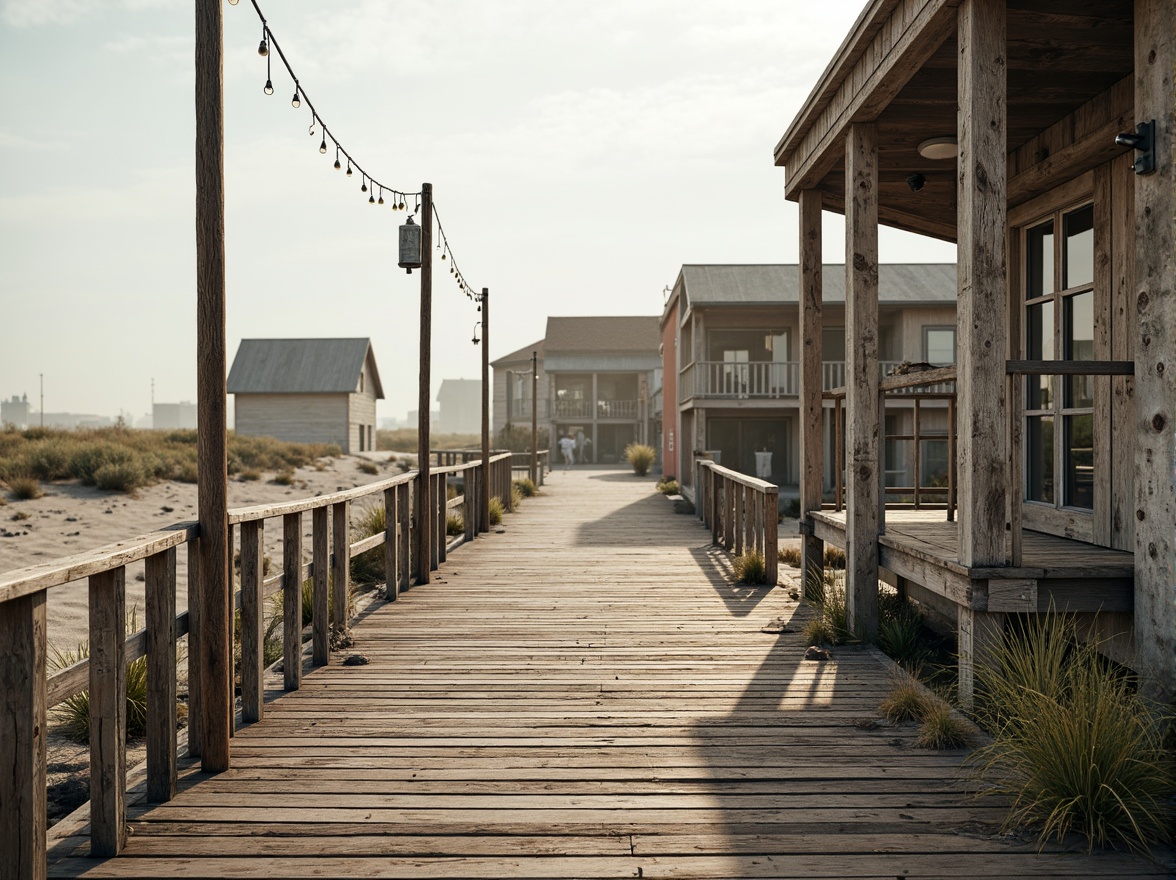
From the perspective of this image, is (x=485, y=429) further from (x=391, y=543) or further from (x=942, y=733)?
(x=942, y=733)

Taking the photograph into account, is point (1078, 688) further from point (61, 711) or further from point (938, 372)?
point (61, 711)

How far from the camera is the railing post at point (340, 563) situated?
5961 mm

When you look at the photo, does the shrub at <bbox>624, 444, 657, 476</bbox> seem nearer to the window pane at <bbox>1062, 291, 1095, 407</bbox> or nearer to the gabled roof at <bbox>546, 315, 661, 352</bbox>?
the gabled roof at <bbox>546, 315, 661, 352</bbox>

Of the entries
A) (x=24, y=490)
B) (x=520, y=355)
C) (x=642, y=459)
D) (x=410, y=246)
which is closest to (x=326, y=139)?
(x=410, y=246)

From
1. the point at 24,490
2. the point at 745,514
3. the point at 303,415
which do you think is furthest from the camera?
the point at 303,415

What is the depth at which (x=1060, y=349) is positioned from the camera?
6629mm

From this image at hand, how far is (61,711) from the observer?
17.6 ft

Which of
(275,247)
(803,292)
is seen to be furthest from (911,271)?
(275,247)

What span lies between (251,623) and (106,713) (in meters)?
1.43

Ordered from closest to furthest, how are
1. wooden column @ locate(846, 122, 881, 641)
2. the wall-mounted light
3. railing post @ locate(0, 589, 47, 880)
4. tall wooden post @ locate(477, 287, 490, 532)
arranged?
railing post @ locate(0, 589, 47, 880) → wooden column @ locate(846, 122, 881, 641) → the wall-mounted light → tall wooden post @ locate(477, 287, 490, 532)

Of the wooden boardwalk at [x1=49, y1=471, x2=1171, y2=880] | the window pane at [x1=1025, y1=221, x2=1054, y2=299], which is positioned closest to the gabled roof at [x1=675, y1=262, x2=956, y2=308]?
the window pane at [x1=1025, y1=221, x2=1054, y2=299]

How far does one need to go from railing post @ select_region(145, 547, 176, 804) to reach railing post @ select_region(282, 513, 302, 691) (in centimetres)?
130

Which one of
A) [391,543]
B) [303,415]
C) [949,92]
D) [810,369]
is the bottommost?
[391,543]

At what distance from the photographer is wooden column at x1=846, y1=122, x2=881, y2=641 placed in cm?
614
